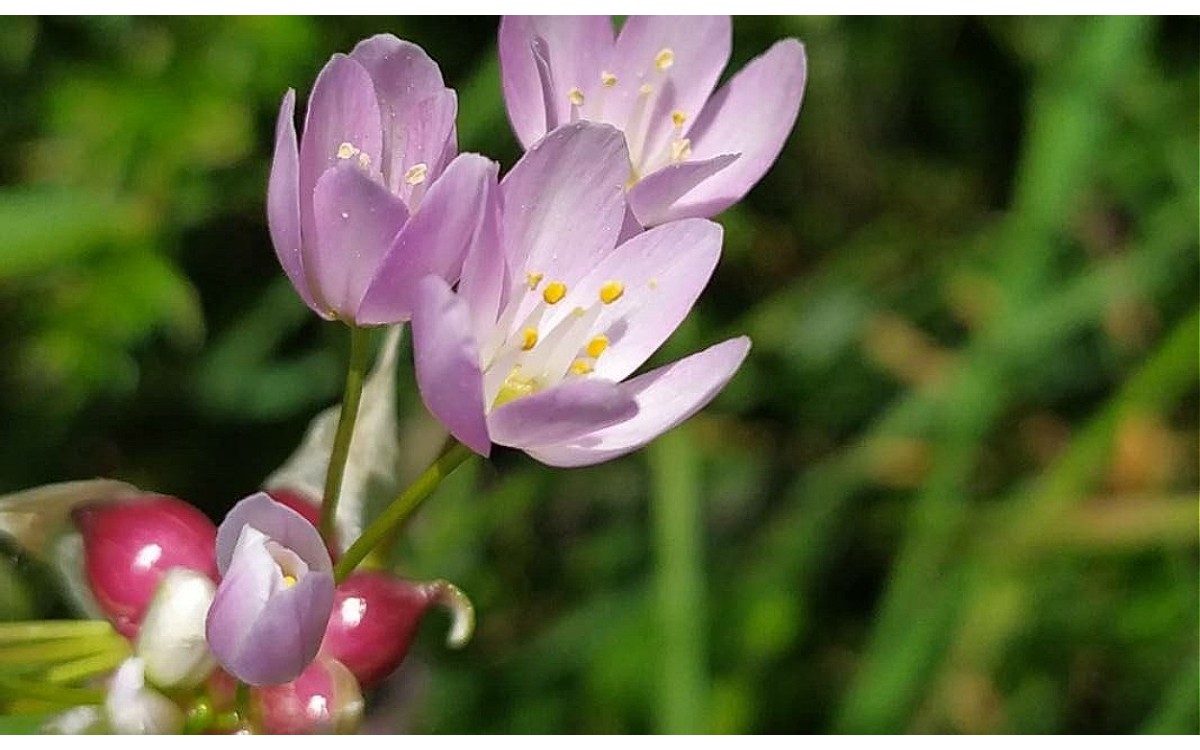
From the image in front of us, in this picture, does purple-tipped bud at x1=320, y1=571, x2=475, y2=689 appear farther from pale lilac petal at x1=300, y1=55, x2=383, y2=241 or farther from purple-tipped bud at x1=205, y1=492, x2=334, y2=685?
pale lilac petal at x1=300, y1=55, x2=383, y2=241

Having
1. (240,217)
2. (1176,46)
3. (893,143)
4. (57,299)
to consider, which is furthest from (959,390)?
(57,299)

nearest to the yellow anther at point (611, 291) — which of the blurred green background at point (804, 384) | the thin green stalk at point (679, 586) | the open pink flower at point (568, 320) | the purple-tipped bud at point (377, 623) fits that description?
the open pink flower at point (568, 320)

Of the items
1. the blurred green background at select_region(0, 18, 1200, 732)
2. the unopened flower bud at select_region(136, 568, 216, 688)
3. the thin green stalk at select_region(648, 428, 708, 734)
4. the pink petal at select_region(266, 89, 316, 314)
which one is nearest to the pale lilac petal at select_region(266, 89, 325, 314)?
the pink petal at select_region(266, 89, 316, 314)

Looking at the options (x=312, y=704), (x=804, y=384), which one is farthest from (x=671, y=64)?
(x=804, y=384)

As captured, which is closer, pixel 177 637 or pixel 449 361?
pixel 449 361

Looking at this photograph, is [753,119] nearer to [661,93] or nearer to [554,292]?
[661,93]

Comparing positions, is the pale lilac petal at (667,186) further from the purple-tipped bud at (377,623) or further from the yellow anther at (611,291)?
the purple-tipped bud at (377,623)

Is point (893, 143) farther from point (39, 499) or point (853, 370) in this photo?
point (39, 499)
